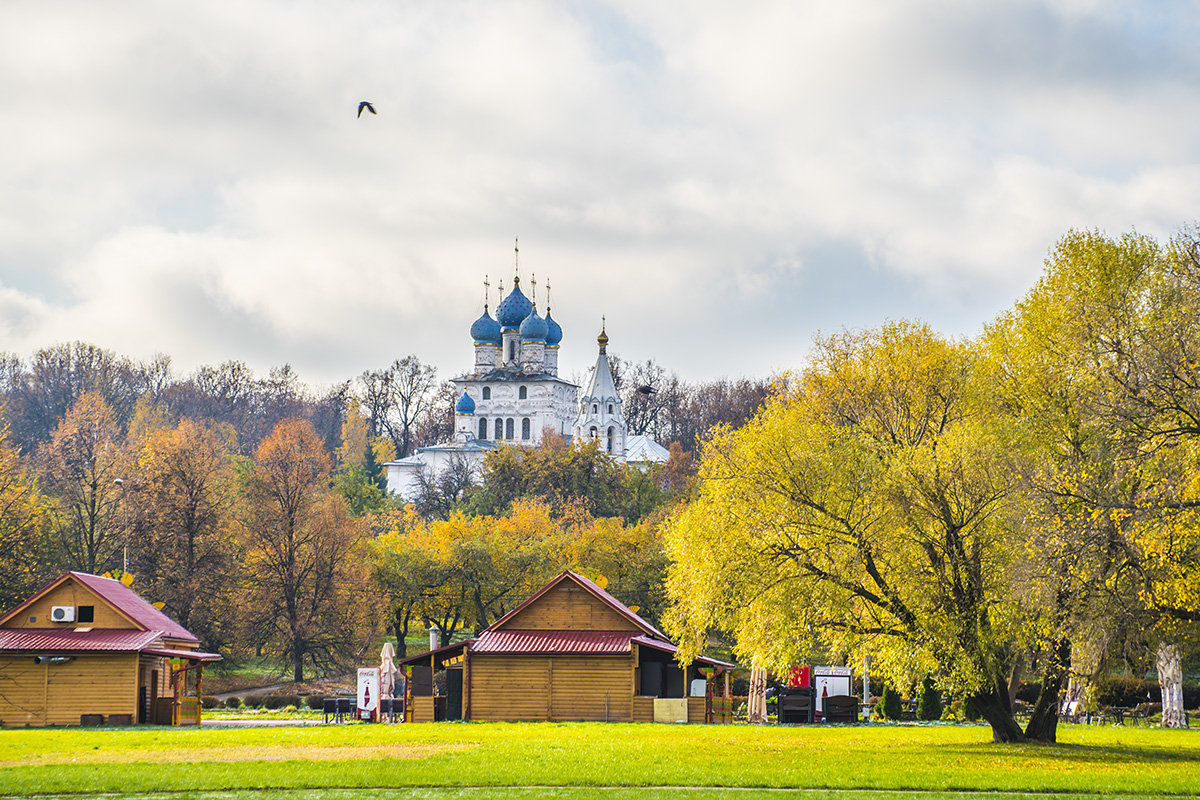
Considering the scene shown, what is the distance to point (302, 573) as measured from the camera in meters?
62.4

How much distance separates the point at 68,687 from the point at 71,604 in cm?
255

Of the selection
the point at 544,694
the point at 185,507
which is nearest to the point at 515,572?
the point at 185,507

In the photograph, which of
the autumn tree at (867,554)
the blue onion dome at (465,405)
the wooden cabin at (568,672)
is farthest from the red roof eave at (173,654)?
the blue onion dome at (465,405)

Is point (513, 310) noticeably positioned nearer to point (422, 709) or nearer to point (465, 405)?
point (465, 405)

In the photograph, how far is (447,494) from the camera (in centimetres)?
9144

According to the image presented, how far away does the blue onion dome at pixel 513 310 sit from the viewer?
12219 cm

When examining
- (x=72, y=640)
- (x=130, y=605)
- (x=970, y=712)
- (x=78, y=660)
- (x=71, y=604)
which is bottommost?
(x=970, y=712)

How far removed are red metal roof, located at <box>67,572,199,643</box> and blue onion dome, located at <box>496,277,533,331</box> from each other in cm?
7930

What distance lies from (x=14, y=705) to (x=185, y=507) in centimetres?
2026

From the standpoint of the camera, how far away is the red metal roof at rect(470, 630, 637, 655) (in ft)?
132

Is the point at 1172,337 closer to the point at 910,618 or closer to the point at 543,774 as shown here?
the point at 910,618

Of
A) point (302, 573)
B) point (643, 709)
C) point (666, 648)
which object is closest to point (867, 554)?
point (666, 648)

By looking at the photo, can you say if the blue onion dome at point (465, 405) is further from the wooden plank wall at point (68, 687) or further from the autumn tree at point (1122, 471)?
the autumn tree at point (1122, 471)

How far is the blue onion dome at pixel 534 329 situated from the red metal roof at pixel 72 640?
81023mm
